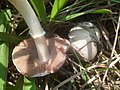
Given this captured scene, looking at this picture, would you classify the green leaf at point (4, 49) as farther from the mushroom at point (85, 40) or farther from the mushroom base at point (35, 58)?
the mushroom at point (85, 40)

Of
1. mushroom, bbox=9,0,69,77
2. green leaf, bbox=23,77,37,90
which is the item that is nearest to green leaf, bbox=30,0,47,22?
mushroom, bbox=9,0,69,77

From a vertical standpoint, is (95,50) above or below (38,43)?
below

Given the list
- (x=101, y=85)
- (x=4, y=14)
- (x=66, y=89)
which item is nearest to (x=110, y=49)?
(x=101, y=85)

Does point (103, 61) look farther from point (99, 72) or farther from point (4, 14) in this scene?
point (4, 14)

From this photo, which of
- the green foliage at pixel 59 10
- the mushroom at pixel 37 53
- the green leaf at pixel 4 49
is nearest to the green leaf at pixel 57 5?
the green foliage at pixel 59 10

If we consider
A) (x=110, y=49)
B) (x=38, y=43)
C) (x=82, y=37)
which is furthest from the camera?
(x=110, y=49)

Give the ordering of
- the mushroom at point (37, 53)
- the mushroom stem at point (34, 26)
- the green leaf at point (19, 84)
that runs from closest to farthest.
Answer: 1. the mushroom stem at point (34, 26)
2. the mushroom at point (37, 53)
3. the green leaf at point (19, 84)
